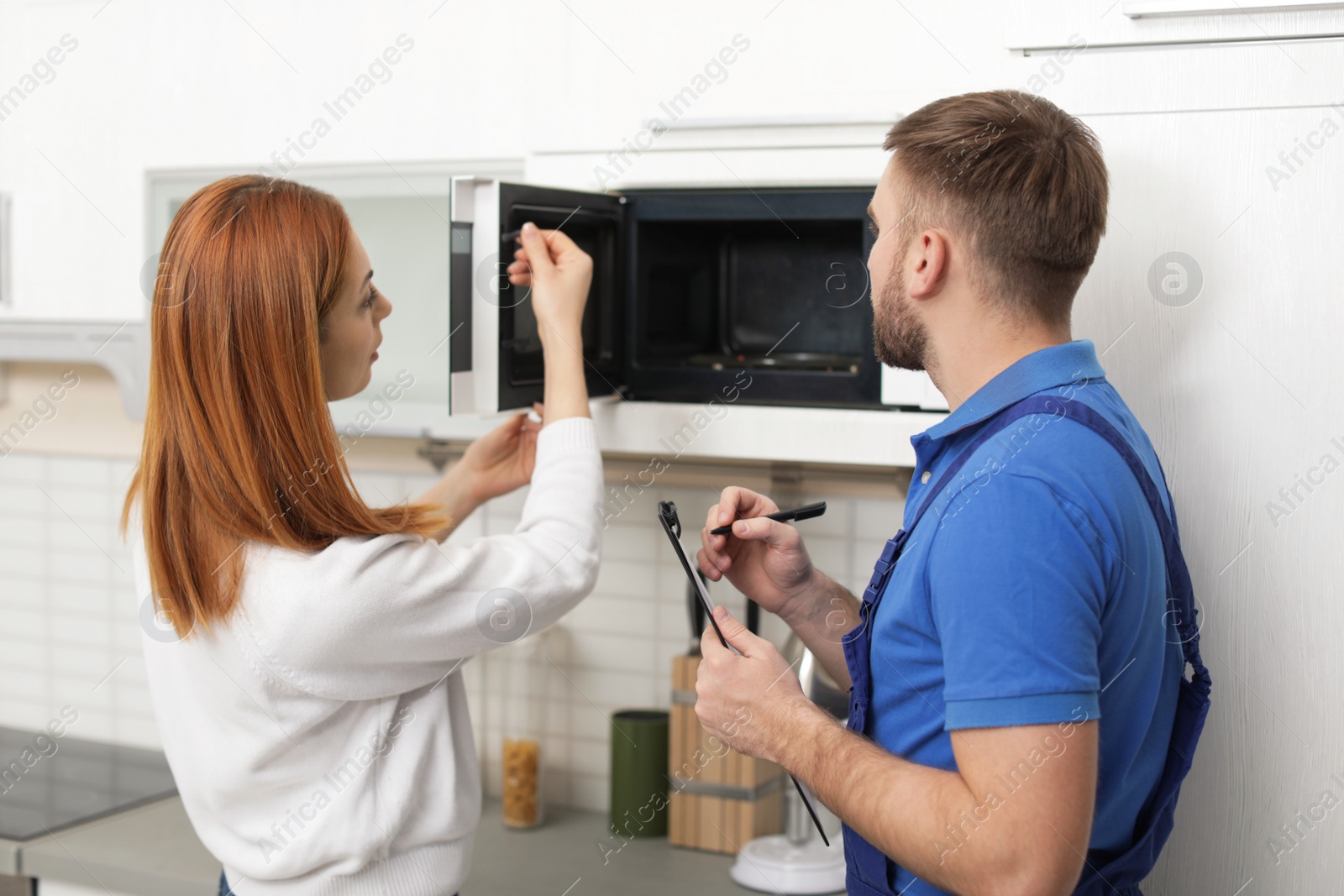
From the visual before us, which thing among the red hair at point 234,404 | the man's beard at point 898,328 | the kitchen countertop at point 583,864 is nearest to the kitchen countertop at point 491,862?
the kitchen countertop at point 583,864

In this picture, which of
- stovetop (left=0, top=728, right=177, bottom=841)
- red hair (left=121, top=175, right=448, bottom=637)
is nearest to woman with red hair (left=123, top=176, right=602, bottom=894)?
red hair (left=121, top=175, right=448, bottom=637)

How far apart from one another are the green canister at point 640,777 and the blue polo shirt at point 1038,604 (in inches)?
31.0

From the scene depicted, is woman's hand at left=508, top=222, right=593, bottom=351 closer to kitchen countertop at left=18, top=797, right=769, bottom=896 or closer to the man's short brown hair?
the man's short brown hair

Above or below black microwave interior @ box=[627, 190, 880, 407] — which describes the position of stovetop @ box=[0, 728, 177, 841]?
below

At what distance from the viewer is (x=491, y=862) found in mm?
1600

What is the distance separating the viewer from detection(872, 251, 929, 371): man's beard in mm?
962

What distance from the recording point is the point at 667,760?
1.71 metres

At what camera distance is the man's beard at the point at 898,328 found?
962 millimetres

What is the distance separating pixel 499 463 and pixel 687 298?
0.31 metres

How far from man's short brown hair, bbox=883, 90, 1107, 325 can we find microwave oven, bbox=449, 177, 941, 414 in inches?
12.5

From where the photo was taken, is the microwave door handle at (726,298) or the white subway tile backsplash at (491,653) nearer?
the microwave door handle at (726,298)

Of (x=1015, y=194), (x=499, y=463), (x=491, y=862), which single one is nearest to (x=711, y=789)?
(x=491, y=862)

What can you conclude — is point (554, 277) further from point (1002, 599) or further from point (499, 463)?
point (1002, 599)

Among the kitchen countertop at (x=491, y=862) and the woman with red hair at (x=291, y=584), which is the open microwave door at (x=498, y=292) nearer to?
the woman with red hair at (x=291, y=584)
